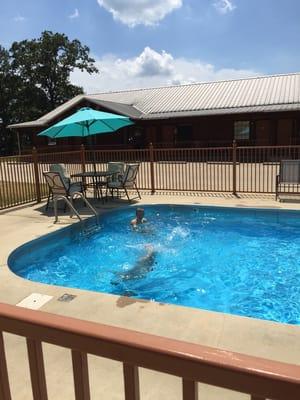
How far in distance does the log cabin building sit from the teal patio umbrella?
13270 mm

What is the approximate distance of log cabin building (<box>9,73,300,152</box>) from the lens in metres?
24.3

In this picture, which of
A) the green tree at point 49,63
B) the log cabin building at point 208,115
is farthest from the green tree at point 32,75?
the log cabin building at point 208,115

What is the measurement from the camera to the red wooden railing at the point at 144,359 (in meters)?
1.14

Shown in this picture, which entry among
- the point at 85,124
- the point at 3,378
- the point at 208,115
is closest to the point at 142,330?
the point at 3,378

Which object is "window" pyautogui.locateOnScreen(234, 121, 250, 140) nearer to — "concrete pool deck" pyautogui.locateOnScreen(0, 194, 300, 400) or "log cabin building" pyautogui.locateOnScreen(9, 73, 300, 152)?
"log cabin building" pyautogui.locateOnScreen(9, 73, 300, 152)

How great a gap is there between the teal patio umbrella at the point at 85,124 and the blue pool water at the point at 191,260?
2.87 metres

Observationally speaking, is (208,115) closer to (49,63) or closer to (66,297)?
(66,297)

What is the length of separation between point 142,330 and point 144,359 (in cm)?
280

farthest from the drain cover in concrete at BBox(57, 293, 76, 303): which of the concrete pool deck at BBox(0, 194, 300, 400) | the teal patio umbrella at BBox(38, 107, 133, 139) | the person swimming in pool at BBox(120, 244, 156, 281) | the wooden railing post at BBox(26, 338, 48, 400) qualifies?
the teal patio umbrella at BBox(38, 107, 133, 139)

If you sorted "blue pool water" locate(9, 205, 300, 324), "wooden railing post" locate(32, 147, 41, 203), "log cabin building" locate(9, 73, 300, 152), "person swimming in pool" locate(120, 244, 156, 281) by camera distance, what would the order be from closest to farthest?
"blue pool water" locate(9, 205, 300, 324) → "person swimming in pool" locate(120, 244, 156, 281) → "wooden railing post" locate(32, 147, 41, 203) → "log cabin building" locate(9, 73, 300, 152)

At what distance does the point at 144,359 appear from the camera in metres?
1.30

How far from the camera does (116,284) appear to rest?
6.41m

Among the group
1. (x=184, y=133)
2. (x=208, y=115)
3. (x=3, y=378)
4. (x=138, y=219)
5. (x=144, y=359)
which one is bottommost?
(x=138, y=219)

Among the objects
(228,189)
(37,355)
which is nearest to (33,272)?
(37,355)
